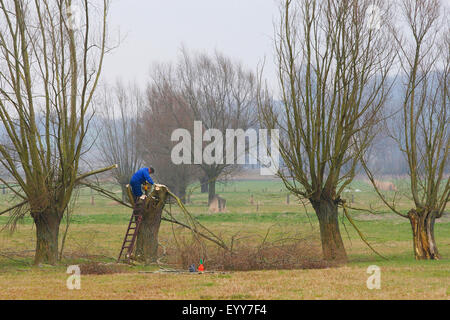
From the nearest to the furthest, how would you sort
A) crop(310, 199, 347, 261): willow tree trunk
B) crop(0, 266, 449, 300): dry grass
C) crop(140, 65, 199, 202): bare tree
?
crop(0, 266, 449, 300): dry grass < crop(310, 199, 347, 261): willow tree trunk < crop(140, 65, 199, 202): bare tree

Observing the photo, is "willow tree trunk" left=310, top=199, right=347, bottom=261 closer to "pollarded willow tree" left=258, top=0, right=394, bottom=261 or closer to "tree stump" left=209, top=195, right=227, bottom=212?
"pollarded willow tree" left=258, top=0, right=394, bottom=261

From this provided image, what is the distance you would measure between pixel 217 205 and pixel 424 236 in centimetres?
2855

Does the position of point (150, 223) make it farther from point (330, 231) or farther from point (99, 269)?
point (330, 231)

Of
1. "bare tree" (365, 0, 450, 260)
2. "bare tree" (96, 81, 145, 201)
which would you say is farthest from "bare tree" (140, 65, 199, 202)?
"bare tree" (365, 0, 450, 260)

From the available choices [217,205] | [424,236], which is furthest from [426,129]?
[217,205]

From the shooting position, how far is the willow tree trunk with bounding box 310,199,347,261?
17.1 metres

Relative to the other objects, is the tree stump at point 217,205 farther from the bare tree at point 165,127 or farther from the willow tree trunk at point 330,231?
the willow tree trunk at point 330,231

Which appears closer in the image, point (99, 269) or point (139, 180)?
point (99, 269)

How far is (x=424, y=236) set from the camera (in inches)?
698

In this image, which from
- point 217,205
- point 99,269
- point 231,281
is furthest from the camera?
point 217,205

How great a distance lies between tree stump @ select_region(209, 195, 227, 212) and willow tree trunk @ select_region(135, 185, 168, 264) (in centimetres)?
2679

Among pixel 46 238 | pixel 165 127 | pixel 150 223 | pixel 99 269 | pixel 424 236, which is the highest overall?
pixel 165 127
